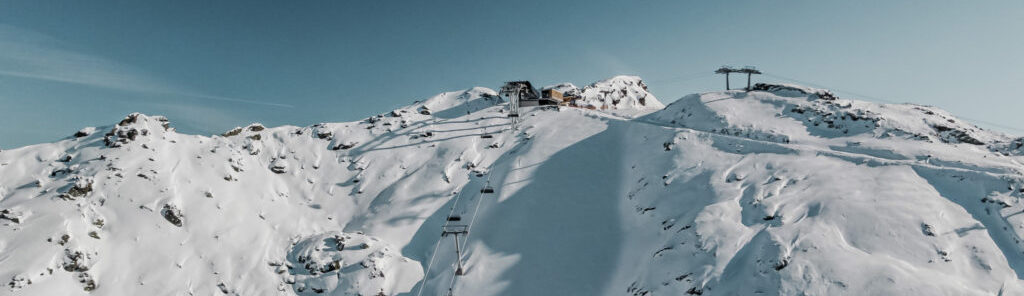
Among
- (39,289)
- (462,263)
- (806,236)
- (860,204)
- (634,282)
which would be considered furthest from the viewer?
(462,263)

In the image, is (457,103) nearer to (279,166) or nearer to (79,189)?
(279,166)

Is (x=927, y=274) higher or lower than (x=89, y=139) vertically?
lower

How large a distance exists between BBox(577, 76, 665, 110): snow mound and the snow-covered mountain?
25.9 m

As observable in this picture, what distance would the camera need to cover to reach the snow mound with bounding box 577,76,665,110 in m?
90.0

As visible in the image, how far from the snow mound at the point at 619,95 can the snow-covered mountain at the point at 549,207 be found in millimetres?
25910

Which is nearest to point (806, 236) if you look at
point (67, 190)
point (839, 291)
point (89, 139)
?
point (839, 291)

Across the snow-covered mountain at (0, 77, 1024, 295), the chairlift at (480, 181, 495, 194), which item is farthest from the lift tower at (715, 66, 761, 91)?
the chairlift at (480, 181, 495, 194)

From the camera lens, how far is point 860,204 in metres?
29.0

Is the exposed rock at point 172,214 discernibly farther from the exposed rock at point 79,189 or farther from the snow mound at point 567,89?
the snow mound at point 567,89

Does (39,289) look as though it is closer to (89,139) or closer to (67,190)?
(67,190)

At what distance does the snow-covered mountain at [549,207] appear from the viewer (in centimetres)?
2644

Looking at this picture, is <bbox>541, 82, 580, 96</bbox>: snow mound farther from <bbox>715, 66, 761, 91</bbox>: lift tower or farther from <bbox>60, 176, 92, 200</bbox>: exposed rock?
<bbox>60, 176, 92, 200</bbox>: exposed rock

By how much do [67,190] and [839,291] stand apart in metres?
62.8

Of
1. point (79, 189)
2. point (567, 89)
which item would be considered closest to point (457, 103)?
point (567, 89)
